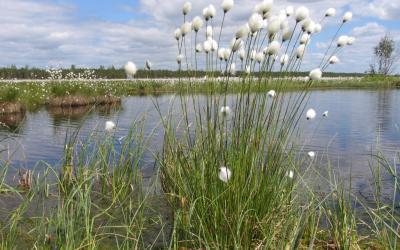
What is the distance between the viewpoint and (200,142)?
3631 mm

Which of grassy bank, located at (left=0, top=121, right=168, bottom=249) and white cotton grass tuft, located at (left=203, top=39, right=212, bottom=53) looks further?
grassy bank, located at (left=0, top=121, right=168, bottom=249)

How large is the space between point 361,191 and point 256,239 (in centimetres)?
295

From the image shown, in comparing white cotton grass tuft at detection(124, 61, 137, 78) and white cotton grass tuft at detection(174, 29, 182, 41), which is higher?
white cotton grass tuft at detection(174, 29, 182, 41)

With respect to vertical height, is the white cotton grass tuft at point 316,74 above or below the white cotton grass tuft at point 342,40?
below

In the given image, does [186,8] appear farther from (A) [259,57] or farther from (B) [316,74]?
(B) [316,74]

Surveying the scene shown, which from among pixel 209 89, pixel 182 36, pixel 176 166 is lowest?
pixel 176 166

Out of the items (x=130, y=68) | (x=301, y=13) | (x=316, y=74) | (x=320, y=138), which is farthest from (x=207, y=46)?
(x=320, y=138)

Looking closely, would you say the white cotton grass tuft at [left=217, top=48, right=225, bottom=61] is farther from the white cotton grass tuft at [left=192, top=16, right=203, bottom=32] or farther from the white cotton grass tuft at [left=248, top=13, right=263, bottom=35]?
the white cotton grass tuft at [left=248, top=13, right=263, bottom=35]

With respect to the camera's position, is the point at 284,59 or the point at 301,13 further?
the point at 284,59

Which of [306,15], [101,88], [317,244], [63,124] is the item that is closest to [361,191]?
[317,244]

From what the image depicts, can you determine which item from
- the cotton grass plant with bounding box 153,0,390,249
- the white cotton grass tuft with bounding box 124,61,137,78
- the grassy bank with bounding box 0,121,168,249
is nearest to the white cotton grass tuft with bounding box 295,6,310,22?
the cotton grass plant with bounding box 153,0,390,249

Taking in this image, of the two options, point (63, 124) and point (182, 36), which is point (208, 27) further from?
point (63, 124)

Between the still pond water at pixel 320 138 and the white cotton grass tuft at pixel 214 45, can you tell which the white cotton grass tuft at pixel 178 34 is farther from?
the still pond water at pixel 320 138

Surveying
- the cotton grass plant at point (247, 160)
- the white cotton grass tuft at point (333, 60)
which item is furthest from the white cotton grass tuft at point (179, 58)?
the white cotton grass tuft at point (333, 60)
